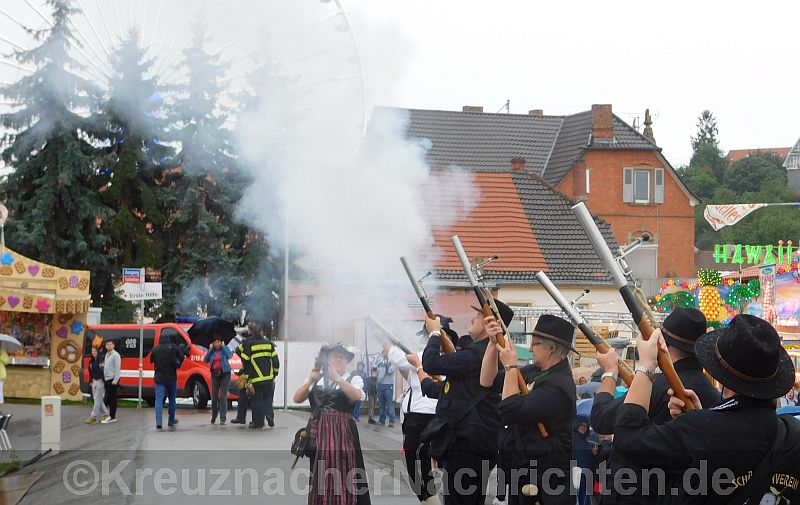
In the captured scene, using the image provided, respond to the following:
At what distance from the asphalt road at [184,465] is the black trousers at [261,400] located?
1.16 feet

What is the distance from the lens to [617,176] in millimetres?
45594

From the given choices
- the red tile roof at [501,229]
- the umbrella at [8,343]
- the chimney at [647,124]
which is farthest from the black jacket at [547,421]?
the chimney at [647,124]

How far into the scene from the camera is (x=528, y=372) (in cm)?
851

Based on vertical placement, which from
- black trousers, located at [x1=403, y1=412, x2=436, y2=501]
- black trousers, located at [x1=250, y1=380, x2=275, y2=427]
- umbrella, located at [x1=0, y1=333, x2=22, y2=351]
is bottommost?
black trousers, located at [x1=250, y1=380, x2=275, y2=427]

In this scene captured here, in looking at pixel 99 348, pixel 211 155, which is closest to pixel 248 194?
pixel 211 155

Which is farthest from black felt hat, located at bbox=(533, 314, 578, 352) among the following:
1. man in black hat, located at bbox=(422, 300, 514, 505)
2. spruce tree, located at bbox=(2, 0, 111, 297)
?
spruce tree, located at bbox=(2, 0, 111, 297)

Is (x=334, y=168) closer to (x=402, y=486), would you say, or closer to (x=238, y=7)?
(x=238, y=7)

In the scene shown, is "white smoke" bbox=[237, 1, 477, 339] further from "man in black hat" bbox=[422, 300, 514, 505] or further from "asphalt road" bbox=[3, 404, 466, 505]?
"man in black hat" bbox=[422, 300, 514, 505]

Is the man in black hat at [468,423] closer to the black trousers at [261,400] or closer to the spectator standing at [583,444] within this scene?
the spectator standing at [583,444]

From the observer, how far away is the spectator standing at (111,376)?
20.9 metres

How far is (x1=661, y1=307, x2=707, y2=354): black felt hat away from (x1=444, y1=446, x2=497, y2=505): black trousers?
300cm

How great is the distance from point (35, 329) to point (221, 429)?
987cm

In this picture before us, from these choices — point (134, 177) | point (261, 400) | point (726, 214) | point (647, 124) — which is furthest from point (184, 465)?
point (647, 124)

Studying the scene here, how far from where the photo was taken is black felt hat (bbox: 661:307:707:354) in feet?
18.6
